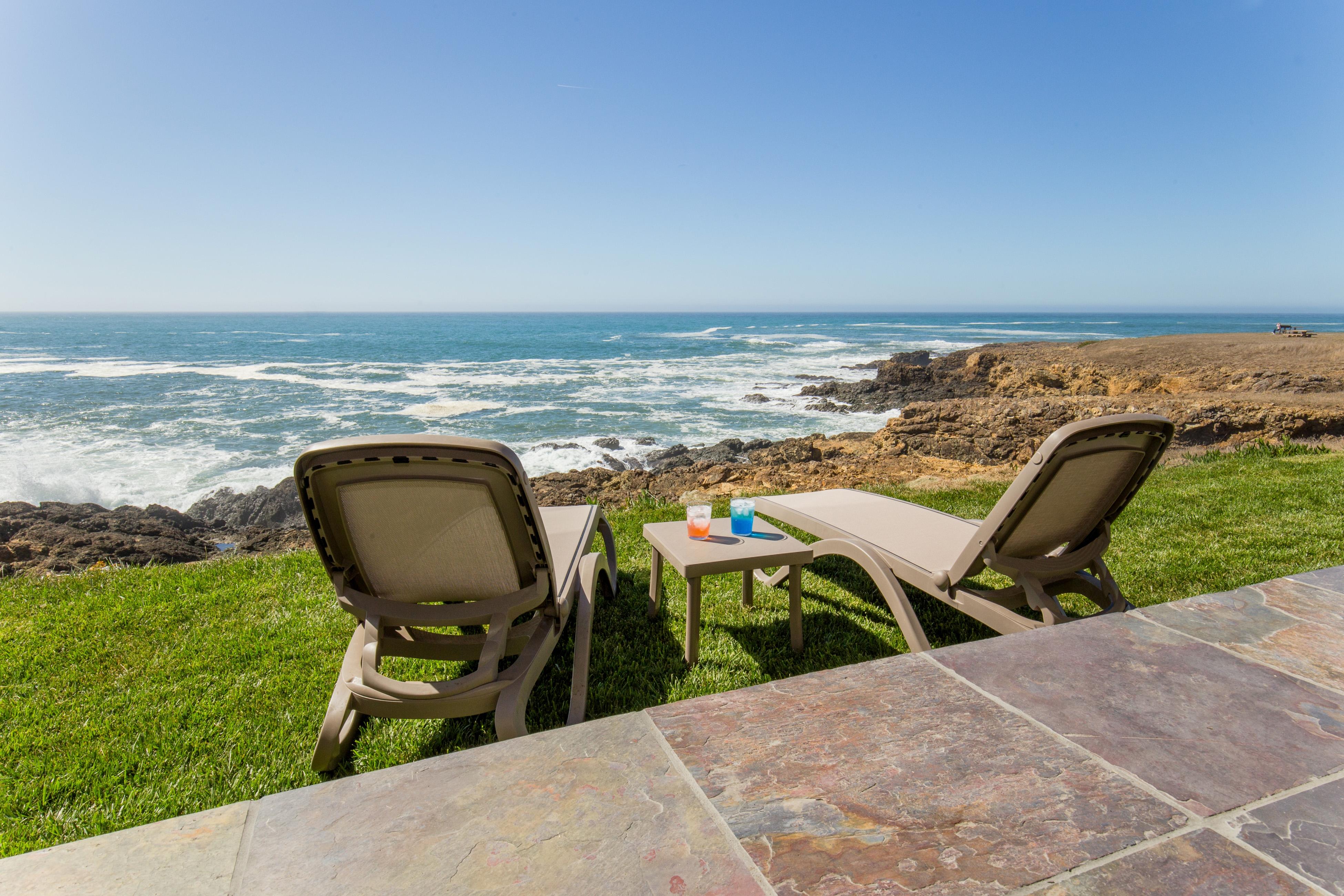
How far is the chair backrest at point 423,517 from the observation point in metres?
2.06

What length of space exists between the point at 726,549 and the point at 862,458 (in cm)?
Answer: 695

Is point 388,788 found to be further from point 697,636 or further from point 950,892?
point 697,636

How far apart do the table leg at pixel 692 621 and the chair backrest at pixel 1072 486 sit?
1.15 metres

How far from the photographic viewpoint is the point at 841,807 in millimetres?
1268

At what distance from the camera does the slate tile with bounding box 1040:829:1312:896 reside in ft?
3.56

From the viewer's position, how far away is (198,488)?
11859 millimetres

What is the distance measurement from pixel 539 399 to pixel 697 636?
20024mm

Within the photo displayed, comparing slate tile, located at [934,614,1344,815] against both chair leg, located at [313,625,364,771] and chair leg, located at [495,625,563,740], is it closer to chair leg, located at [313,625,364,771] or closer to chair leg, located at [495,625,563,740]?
chair leg, located at [495,625,563,740]

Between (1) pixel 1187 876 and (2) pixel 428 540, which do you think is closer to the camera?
(1) pixel 1187 876

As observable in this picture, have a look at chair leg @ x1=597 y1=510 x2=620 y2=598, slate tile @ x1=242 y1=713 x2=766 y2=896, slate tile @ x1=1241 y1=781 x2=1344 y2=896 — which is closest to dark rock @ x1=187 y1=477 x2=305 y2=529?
chair leg @ x1=597 y1=510 x2=620 y2=598

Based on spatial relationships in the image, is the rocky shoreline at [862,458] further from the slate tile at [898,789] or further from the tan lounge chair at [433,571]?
the slate tile at [898,789]

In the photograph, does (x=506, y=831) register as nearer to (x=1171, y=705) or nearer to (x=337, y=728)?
(x=337, y=728)

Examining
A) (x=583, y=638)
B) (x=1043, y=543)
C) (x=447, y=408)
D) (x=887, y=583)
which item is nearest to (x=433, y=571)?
(x=583, y=638)

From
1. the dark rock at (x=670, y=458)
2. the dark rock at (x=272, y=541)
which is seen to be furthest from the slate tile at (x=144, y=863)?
the dark rock at (x=670, y=458)
